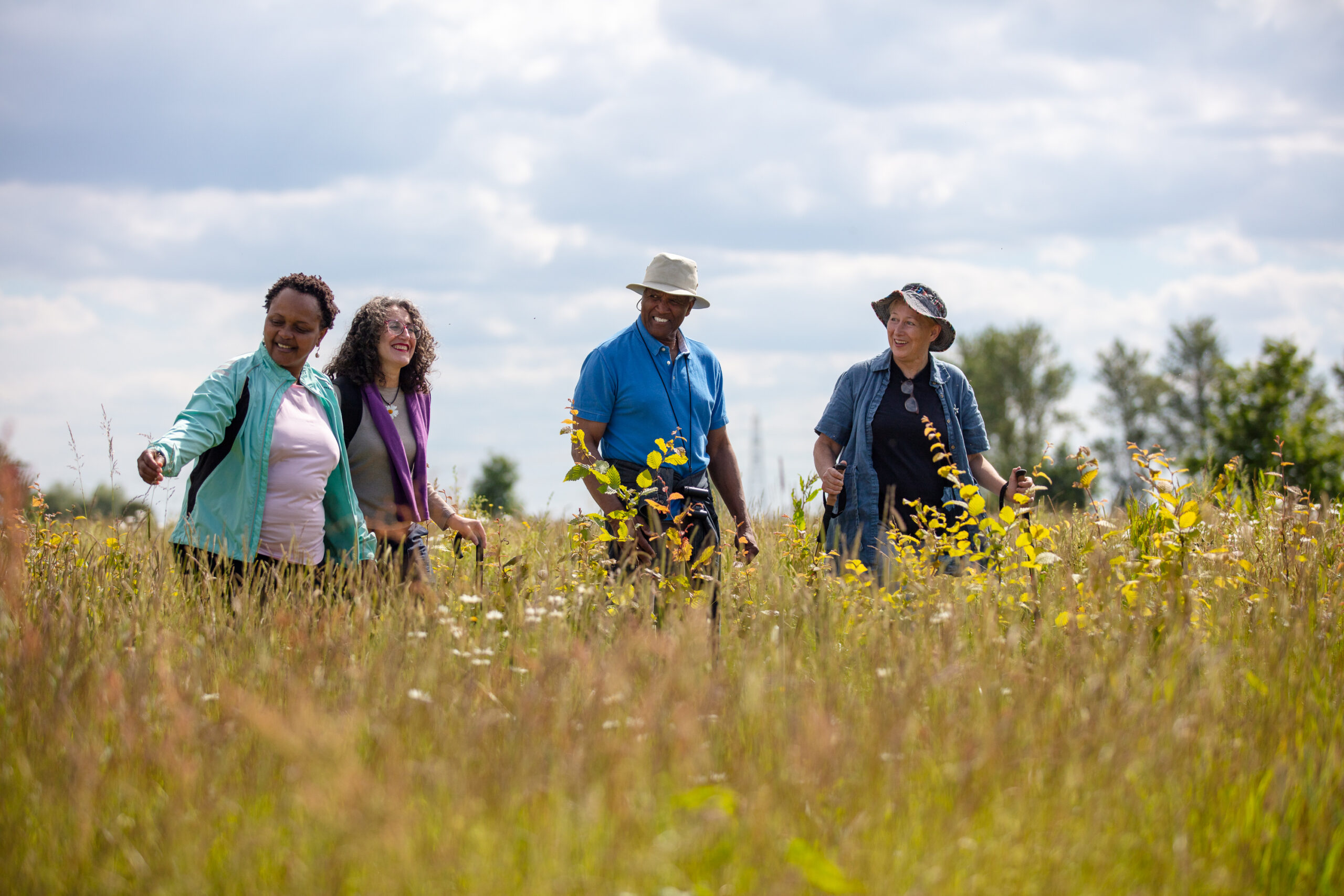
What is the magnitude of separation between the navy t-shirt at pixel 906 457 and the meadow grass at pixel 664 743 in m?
1.13

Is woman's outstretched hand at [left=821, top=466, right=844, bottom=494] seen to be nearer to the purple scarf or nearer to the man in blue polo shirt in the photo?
the man in blue polo shirt

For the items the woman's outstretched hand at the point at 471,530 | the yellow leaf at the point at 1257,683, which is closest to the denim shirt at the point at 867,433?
the woman's outstretched hand at the point at 471,530

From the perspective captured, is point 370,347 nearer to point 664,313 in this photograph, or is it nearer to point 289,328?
point 289,328

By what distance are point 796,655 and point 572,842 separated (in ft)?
Result: 4.81

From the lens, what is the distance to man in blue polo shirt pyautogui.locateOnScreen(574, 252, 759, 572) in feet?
16.5

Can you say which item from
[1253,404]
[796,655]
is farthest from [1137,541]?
[1253,404]

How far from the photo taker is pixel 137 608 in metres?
3.78

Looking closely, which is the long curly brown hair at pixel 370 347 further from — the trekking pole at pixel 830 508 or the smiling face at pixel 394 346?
the trekking pole at pixel 830 508

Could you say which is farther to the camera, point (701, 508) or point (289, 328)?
point (701, 508)

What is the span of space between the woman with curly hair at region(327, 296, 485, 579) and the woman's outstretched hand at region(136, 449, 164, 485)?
4.13 feet

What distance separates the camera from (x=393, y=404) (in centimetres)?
513

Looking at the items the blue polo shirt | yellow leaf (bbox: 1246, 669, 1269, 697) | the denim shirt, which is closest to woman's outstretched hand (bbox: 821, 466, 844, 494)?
the denim shirt

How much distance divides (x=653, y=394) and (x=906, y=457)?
1397 millimetres

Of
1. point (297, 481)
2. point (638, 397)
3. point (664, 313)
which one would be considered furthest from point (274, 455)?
point (664, 313)
